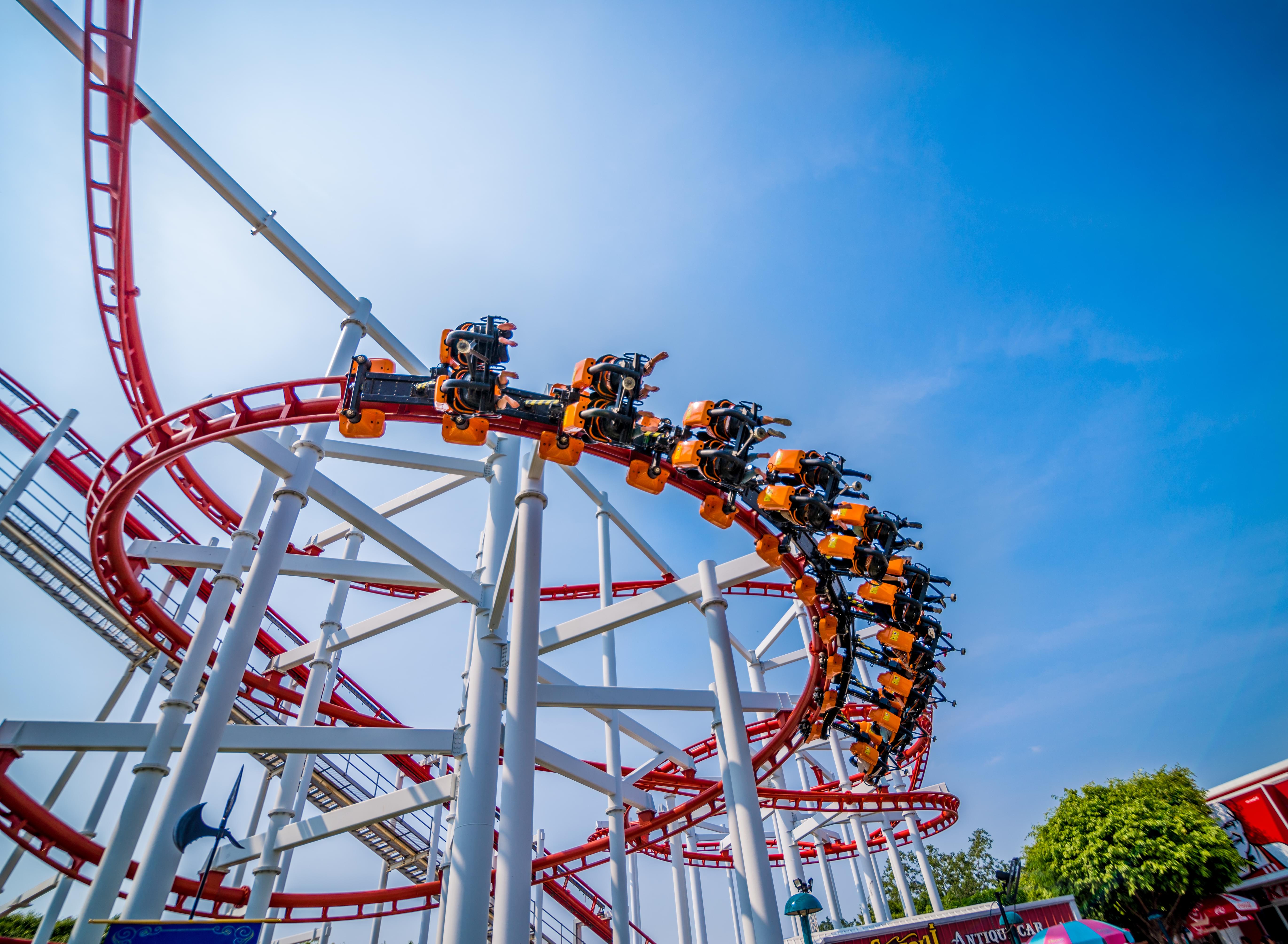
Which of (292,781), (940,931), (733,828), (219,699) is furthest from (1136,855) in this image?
(219,699)

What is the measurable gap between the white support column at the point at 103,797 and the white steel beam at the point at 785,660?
8.78 meters

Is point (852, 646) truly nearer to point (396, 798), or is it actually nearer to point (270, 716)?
point (396, 798)

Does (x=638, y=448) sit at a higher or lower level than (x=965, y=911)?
higher

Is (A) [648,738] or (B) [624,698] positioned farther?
(A) [648,738]

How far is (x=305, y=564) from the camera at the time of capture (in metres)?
6.75

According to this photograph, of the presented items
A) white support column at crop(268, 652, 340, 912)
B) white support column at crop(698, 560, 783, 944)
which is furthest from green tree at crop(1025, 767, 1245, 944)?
white support column at crop(268, 652, 340, 912)

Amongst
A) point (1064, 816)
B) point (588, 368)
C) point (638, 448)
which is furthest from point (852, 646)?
point (1064, 816)

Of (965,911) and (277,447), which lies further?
(965,911)

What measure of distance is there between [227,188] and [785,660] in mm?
10550

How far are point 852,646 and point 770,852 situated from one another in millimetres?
10535

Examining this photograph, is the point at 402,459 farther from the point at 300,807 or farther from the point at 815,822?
the point at 815,822

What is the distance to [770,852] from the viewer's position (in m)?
15.3

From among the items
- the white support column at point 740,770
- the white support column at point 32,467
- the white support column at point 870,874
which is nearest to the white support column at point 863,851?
the white support column at point 870,874

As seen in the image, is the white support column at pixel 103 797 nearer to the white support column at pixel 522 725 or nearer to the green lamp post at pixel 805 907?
the white support column at pixel 522 725
